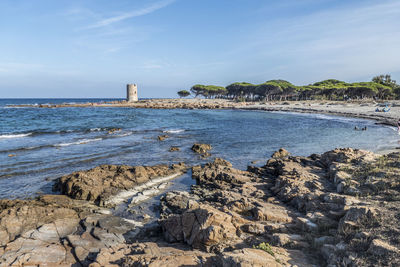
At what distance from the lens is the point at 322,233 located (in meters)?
6.46

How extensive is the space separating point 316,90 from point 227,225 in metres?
101

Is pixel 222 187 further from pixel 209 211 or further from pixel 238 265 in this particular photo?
pixel 238 265

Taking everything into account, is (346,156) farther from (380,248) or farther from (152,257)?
(152,257)

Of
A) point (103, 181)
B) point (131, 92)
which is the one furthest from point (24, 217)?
point (131, 92)

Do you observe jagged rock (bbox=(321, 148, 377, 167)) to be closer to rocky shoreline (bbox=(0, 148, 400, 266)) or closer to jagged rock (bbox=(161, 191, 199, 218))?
rocky shoreline (bbox=(0, 148, 400, 266))

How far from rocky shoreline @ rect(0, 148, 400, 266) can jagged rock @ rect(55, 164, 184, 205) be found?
0.14ft

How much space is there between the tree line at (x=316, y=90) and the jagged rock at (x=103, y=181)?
3411 inches

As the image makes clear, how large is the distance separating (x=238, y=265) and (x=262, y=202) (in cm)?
463

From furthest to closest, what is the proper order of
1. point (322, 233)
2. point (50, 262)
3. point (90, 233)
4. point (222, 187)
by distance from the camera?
point (222, 187)
point (90, 233)
point (322, 233)
point (50, 262)

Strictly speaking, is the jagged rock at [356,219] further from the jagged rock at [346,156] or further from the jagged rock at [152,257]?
the jagged rock at [346,156]

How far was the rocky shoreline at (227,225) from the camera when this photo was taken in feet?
17.3

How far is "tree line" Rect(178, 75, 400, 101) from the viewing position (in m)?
82.9

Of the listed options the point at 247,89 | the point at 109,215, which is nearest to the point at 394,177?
the point at 109,215

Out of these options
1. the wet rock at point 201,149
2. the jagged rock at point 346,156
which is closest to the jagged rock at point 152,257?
the jagged rock at point 346,156
